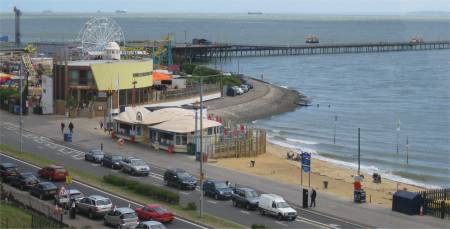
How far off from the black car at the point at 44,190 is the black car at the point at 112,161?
8.32m

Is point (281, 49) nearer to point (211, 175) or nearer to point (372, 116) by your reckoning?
point (372, 116)

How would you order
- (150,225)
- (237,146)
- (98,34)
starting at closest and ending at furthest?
(150,225)
(237,146)
(98,34)

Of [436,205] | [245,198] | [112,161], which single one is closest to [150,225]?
[245,198]

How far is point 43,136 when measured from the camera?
5153cm

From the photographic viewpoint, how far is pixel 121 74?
214 feet

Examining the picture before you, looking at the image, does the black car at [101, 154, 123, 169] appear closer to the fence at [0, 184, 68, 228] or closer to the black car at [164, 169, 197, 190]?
the black car at [164, 169, 197, 190]

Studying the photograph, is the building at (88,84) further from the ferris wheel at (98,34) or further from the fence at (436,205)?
the fence at (436,205)

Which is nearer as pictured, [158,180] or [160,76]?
[158,180]

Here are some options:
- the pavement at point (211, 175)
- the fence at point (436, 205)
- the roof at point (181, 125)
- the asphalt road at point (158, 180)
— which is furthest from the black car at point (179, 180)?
the roof at point (181, 125)

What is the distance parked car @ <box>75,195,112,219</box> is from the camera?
27812 mm

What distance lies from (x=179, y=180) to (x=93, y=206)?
7562 millimetres

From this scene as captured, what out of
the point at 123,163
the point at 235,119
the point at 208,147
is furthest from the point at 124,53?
the point at 123,163

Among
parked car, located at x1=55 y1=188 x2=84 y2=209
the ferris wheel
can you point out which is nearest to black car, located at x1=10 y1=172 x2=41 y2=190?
parked car, located at x1=55 y1=188 x2=84 y2=209

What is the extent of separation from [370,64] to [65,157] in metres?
116
